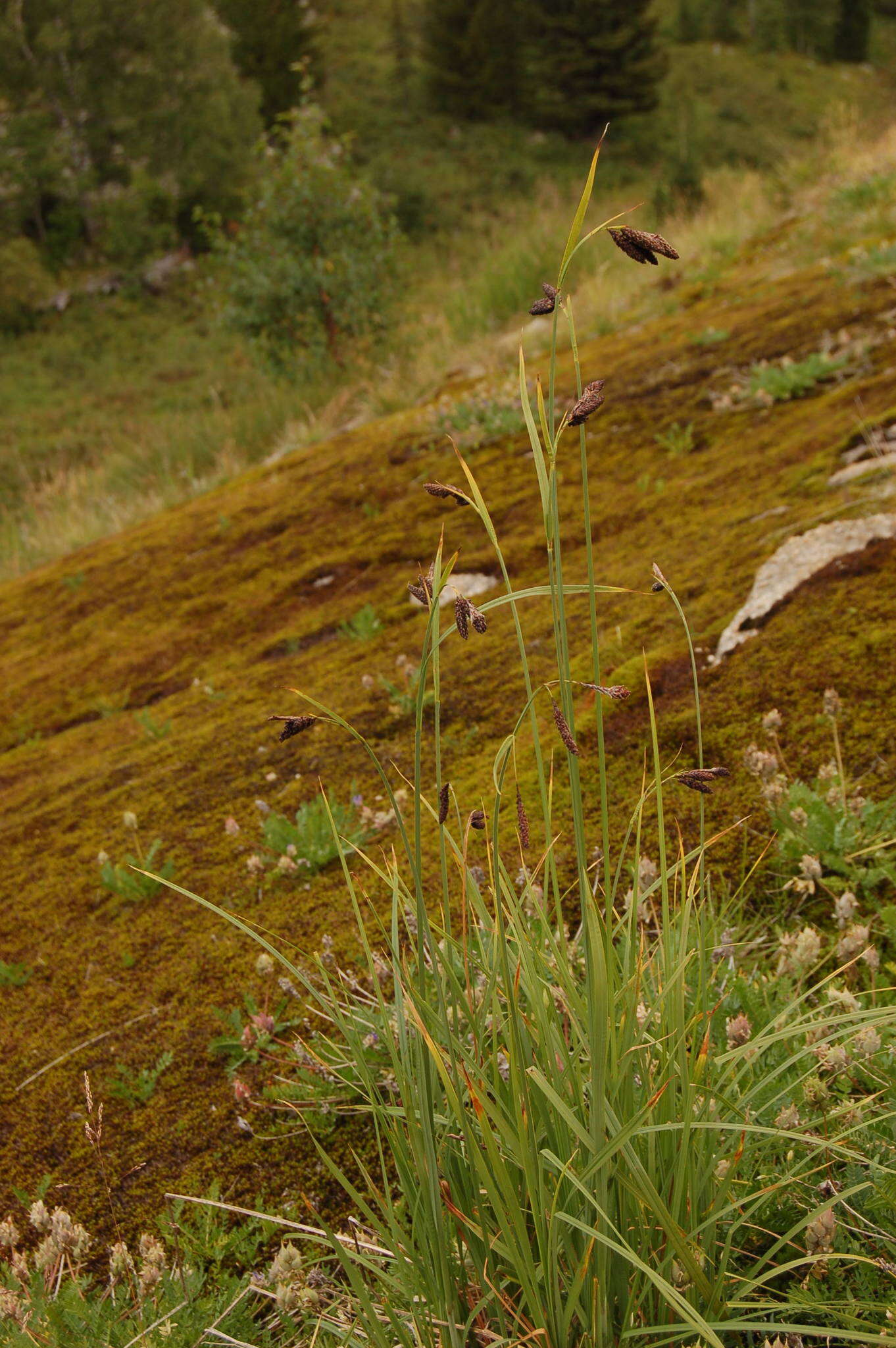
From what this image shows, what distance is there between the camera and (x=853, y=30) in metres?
45.1

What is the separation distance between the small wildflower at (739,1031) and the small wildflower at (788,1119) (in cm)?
15

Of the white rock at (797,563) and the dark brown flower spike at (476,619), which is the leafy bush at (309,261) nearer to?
the white rock at (797,563)

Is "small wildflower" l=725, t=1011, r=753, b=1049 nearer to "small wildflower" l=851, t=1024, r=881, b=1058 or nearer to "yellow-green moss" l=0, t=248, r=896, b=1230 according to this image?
"small wildflower" l=851, t=1024, r=881, b=1058

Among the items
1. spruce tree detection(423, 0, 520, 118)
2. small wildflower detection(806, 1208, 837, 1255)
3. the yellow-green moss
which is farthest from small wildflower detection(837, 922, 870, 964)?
spruce tree detection(423, 0, 520, 118)

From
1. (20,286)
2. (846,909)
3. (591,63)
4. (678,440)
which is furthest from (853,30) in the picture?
(846,909)

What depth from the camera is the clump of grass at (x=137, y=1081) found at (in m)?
2.02

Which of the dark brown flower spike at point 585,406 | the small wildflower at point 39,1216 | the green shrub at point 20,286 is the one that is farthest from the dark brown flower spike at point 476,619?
the green shrub at point 20,286

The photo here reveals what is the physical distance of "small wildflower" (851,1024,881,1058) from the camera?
142 cm

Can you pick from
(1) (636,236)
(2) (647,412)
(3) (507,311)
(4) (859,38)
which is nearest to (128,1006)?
(1) (636,236)

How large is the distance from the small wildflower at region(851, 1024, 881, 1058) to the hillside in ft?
1.54

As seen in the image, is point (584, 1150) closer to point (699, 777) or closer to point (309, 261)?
point (699, 777)

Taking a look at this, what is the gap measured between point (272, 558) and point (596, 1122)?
4556 millimetres

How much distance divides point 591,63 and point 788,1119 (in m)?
42.2

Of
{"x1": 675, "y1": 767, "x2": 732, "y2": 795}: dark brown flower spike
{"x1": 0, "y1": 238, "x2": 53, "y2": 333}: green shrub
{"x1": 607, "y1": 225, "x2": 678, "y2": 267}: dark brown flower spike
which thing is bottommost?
{"x1": 675, "y1": 767, "x2": 732, "y2": 795}: dark brown flower spike
